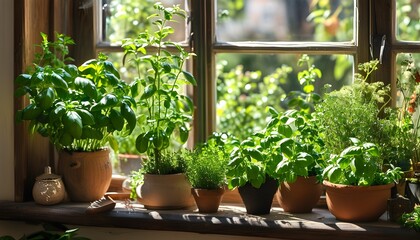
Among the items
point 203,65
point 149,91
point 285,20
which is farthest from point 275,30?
point 149,91

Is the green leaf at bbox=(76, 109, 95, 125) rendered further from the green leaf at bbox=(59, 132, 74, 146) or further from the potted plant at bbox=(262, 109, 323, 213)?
the potted plant at bbox=(262, 109, 323, 213)

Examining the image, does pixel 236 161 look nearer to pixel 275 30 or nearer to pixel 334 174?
pixel 334 174

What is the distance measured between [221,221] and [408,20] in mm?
996

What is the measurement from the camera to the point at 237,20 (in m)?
3.15

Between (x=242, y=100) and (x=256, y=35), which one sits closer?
(x=256, y=35)

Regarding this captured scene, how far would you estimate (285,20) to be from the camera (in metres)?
3.10

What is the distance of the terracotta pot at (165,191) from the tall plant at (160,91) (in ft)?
0.21

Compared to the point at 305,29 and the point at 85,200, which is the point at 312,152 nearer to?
the point at 305,29

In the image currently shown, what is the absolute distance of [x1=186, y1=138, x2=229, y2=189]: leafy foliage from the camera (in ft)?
9.53

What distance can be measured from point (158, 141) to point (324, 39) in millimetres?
738

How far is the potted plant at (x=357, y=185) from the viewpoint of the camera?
268cm

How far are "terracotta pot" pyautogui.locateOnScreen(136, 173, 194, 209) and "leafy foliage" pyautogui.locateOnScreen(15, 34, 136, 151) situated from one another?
0.22 meters

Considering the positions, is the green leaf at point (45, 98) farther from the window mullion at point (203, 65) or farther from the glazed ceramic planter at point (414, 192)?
the glazed ceramic planter at point (414, 192)

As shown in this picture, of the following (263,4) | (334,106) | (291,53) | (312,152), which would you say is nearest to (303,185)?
(312,152)
